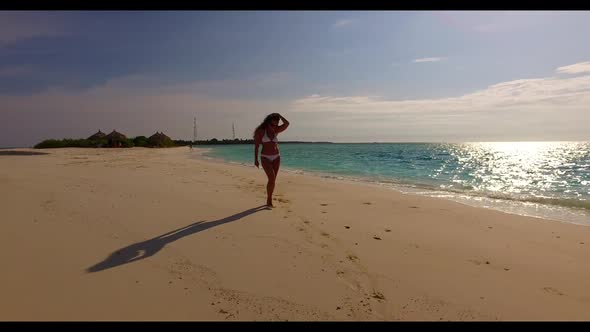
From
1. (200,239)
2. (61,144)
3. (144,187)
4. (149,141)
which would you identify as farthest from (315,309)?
(149,141)

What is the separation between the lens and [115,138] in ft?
146

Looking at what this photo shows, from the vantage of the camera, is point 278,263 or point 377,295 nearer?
point 377,295

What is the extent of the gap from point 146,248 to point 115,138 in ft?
156

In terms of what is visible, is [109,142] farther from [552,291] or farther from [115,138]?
[552,291]

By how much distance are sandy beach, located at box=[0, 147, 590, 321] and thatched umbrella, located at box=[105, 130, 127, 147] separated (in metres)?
42.9

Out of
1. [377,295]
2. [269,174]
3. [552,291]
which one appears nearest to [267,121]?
[269,174]

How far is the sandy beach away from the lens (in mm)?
2414

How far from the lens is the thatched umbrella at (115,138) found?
144 ft

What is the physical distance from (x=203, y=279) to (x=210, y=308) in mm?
528

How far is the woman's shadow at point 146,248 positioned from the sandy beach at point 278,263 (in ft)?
0.06

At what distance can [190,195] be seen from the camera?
22.5 ft

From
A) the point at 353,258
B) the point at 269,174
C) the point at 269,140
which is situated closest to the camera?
the point at 353,258

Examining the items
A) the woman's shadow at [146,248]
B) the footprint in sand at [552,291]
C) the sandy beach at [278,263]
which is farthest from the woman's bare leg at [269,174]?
the footprint in sand at [552,291]
